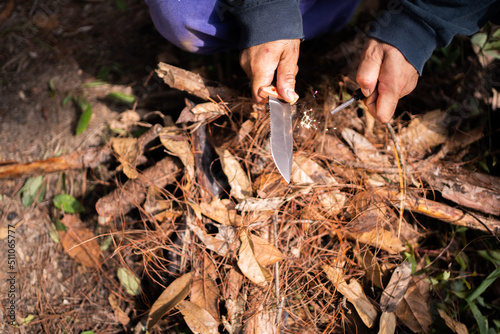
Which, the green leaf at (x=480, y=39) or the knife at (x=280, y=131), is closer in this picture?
the knife at (x=280, y=131)

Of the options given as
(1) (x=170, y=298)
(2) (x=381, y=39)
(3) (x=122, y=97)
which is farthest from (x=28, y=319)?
(2) (x=381, y=39)

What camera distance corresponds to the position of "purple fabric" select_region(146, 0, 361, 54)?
134cm

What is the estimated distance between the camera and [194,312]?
4.23ft

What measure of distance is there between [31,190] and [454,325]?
207cm

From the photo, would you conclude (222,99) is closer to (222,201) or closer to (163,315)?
(222,201)

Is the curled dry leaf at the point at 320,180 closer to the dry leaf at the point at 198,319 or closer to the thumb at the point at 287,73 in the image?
the thumb at the point at 287,73

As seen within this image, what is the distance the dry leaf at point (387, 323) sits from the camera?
1.30 meters

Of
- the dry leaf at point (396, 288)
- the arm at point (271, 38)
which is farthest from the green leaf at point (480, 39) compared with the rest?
the dry leaf at point (396, 288)

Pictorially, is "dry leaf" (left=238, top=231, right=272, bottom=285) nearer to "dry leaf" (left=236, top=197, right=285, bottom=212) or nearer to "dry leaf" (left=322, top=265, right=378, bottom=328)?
"dry leaf" (left=236, top=197, right=285, bottom=212)

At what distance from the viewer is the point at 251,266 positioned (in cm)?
130

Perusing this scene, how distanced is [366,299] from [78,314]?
1.32 metres

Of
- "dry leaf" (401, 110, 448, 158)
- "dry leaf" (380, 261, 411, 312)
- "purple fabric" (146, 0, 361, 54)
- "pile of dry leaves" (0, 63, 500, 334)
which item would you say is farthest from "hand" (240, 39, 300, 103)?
"dry leaf" (380, 261, 411, 312)

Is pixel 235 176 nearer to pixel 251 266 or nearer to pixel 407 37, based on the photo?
pixel 251 266

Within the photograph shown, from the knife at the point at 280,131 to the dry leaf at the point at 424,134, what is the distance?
726 millimetres
